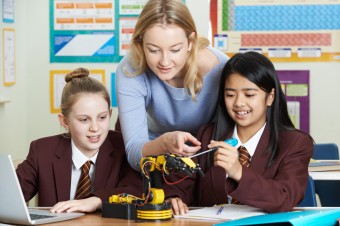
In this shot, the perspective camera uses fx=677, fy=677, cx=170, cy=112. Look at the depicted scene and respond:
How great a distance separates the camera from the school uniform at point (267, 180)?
207 centimetres

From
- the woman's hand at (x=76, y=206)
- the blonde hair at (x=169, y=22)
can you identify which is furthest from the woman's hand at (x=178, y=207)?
the blonde hair at (x=169, y=22)

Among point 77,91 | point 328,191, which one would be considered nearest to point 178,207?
point 77,91

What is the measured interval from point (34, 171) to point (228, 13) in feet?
9.31

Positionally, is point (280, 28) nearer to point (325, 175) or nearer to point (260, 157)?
point (325, 175)

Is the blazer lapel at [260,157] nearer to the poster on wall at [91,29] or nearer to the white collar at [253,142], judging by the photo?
the white collar at [253,142]

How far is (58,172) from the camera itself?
251 centimetres

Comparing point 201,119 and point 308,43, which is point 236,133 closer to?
point 201,119

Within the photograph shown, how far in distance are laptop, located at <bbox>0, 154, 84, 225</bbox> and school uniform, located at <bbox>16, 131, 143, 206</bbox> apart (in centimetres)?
49

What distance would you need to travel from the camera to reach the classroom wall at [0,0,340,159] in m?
4.95

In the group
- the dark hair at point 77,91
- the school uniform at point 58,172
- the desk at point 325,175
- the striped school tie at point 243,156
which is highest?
the dark hair at point 77,91

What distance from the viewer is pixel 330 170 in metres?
3.50

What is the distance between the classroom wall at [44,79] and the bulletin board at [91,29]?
59 millimetres

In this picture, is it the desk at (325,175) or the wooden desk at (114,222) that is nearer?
the wooden desk at (114,222)

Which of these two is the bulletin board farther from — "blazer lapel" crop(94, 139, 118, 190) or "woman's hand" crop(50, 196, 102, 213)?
"woman's hand" crop(50, 196, 102, 213)
